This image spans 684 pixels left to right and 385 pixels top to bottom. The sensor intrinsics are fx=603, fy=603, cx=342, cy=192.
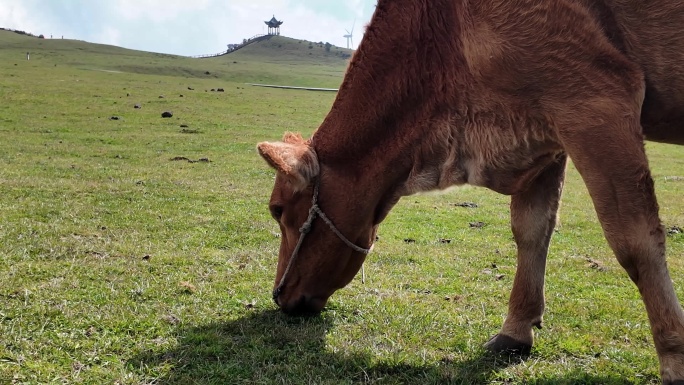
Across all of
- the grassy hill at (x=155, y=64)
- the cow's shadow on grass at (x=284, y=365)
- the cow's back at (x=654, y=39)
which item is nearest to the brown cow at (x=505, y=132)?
the cow's back at (x=654, y=39)

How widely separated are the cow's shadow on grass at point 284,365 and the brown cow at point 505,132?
1.37 ft

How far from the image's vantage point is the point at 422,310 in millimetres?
5578

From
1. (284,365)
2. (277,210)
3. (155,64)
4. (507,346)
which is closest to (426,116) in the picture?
(277,210)

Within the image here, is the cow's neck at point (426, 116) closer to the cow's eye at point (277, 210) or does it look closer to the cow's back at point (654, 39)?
the cow's eye at point (277, 210)

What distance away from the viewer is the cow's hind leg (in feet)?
11.8

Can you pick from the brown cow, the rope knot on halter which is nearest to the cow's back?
the brown cow

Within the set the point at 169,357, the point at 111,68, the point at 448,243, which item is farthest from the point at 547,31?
the point at 111,68

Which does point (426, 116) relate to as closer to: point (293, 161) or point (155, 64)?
point (293, 161)

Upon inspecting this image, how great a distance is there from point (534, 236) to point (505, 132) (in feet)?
4.17

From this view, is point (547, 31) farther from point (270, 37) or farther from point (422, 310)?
point (270, 37)

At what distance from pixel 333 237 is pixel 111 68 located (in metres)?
78.5

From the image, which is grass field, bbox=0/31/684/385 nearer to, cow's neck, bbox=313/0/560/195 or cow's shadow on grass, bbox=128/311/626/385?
cow's shadow on grass, bbox=128/311/626/385

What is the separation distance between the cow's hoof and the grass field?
0.09 metres

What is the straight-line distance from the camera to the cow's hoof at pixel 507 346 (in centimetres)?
468
